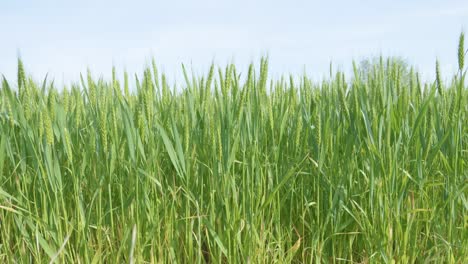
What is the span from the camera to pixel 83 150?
67.4 inches

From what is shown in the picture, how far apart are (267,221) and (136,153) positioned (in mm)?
500

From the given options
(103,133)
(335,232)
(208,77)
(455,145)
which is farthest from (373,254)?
(103,133)

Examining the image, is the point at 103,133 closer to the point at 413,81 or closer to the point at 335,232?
the point at 335,232

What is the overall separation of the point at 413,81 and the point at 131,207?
1354 millimetres

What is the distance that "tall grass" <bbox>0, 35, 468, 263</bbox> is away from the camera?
1558mm

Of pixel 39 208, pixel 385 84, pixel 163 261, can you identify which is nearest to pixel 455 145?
pixel 385 84

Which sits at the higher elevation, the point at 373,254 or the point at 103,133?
the point at 103,133

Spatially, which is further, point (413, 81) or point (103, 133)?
point (413, 81)

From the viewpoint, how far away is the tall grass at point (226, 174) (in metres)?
1.56

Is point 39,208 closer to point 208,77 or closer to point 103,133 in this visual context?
point 103,133

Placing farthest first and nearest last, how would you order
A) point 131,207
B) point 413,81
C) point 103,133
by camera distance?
point 413,81
point 131,207
point 103,133

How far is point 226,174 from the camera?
1.52 m

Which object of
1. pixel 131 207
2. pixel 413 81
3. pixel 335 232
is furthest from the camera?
pixel 413 81

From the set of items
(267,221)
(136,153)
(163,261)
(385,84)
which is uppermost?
(385,84)
